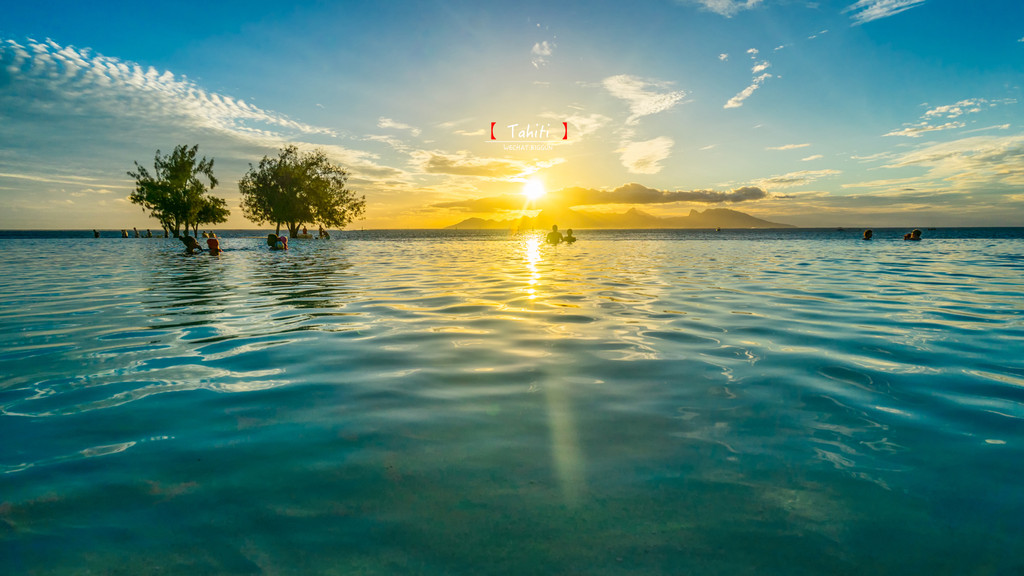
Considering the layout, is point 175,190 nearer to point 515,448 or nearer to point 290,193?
point 290,193

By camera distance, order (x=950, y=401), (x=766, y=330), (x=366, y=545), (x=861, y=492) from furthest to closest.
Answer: (x=766, y=330)
(x=950, y=401)
(x=861, y=492)
(x=366, y=545)

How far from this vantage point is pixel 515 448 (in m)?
3.35

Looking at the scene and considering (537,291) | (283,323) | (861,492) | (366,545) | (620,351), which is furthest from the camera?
(537,291)

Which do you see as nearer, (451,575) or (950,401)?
→ (451,575)

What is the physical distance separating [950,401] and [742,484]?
298cm

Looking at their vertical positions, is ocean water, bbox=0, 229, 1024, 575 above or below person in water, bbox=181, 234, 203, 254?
below

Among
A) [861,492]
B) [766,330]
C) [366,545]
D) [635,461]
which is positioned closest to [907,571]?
[861,492]

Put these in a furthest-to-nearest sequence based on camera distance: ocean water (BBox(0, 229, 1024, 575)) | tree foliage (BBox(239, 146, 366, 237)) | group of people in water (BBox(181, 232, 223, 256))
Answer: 1. tree foliage (BBox(239, 146, 366, 237))
2. group of people in water (BBox(181, 232, 223, 256))
3. ocean water (BBox(0, 229, 1024, 575))

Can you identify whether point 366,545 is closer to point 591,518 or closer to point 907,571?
point 591,518

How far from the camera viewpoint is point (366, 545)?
2.28 m

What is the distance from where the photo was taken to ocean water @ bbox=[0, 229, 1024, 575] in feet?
7.41

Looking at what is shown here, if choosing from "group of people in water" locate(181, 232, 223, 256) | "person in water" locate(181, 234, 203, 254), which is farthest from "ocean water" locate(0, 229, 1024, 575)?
"person in water" locate(181, 234, 203, 254)

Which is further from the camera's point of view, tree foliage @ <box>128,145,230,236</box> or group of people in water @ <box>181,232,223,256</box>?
tree foliage @ <box>128,145,230,236</box>

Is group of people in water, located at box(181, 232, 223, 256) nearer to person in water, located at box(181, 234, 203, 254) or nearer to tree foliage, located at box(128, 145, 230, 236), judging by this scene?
person in water, located at box(181, 234, 203, 254)
